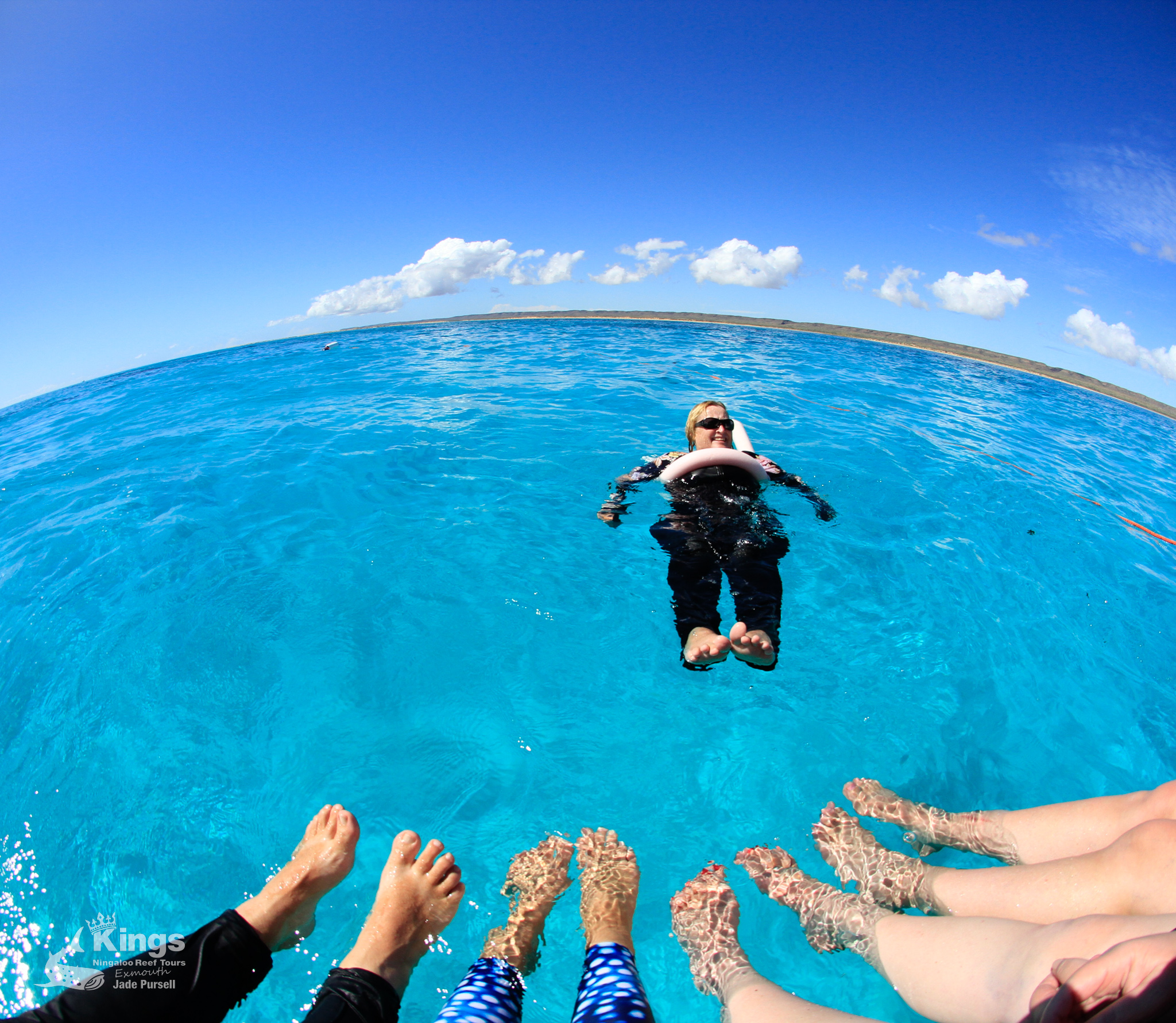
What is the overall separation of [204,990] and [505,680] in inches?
69.6

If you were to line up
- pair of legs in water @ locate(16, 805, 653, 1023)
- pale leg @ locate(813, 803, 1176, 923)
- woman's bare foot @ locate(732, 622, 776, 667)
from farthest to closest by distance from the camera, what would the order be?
Result: woman's bare foot @ locate(732, 622, 776, 667) → pair of legs in water @ locate(16, 805, 653, 1023) → pale leg @ locate(813, 803, 1176, 923)

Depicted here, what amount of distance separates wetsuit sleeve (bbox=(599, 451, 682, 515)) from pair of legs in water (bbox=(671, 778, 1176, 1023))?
2.27 meters

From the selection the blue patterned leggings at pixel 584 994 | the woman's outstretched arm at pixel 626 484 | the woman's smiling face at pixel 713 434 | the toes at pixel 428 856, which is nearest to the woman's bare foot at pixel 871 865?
the blue patterned leggings at pixel 584 994

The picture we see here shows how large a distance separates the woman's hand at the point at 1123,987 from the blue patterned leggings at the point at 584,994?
1.15 m

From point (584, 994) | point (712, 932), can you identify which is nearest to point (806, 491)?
point (712, 932)

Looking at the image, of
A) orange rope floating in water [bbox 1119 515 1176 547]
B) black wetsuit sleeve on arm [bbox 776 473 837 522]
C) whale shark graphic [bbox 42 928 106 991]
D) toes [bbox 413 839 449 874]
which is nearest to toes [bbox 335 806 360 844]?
toes [bbox 413 839 449 874]

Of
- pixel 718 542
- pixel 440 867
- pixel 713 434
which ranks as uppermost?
pixel 713 434

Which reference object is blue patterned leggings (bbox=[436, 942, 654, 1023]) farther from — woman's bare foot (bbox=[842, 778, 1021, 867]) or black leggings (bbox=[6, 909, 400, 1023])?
woman's bare foot (bbox=[842, 778, 1021, 867])

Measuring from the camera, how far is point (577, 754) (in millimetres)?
2738

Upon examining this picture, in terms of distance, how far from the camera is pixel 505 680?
3.17 m

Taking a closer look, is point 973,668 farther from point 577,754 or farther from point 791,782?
point 577,754

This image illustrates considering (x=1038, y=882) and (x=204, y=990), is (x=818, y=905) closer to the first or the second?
(x=1038, y=882)

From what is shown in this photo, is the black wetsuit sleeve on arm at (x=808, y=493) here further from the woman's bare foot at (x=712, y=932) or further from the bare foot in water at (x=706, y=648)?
the woman's bare foot at (x=712, y=932)

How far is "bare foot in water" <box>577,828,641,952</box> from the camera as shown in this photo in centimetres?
207
